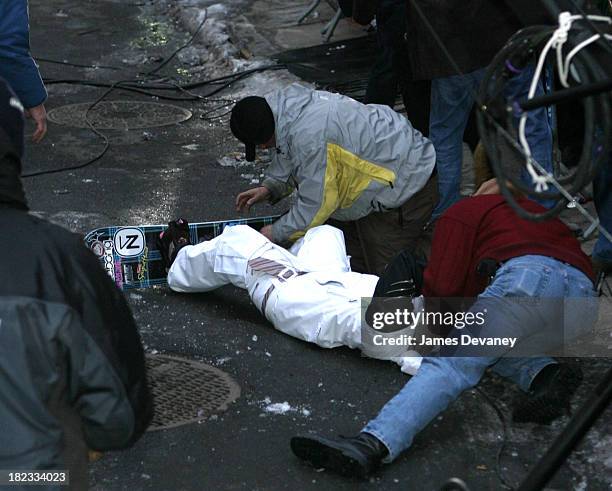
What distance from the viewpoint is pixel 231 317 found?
18.6 ft

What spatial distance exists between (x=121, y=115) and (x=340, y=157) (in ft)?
13.6

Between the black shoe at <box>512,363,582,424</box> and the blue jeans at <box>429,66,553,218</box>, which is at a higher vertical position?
the blue jeans at <box>429,66,553,218</box>

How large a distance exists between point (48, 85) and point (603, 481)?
7.53 meters

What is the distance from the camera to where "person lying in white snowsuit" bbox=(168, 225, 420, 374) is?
16.9 ft

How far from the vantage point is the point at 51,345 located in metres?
2.49

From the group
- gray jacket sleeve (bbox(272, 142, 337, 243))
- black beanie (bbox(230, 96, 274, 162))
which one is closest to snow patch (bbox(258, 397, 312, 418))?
gray jacket sleeve (bbox(272, 142, 337, 243))

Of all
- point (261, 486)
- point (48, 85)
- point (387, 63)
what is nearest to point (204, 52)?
point (48, 85)

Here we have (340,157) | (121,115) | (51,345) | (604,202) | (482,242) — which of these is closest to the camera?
(51,345)

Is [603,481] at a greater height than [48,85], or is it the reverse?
[48,85]

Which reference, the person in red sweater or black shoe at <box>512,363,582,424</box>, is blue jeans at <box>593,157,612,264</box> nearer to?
the person in red sweater

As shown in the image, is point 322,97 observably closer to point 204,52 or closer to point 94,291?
point 94,291

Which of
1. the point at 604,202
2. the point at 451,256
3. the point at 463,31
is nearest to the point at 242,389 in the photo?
the point at 451,256

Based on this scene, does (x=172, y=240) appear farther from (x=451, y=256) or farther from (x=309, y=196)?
(x=451, y=256)

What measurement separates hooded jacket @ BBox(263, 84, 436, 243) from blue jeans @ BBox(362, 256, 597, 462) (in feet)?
4.95
